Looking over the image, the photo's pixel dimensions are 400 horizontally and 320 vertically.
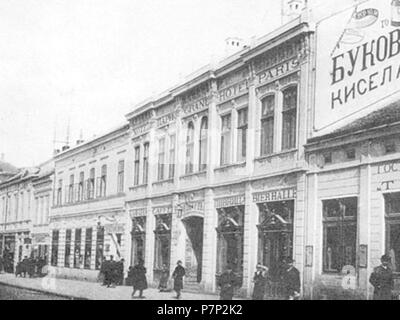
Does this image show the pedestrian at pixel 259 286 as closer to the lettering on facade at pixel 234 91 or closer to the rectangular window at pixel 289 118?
the rectangular window at pixel 289 118

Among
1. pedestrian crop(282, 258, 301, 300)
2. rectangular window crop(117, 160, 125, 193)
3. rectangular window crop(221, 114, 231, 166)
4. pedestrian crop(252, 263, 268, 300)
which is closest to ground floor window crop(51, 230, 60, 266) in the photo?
rectangular window crop(117, 160, 125, 193)

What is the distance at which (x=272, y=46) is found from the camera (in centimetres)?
1761

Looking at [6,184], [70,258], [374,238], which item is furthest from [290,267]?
[6,184]

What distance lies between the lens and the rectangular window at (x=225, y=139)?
1997cm

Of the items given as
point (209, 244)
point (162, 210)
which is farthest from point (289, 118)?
point (162, 210)

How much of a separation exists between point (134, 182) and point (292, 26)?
1171 centimetres

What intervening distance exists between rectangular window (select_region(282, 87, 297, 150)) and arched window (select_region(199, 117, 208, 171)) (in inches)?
167

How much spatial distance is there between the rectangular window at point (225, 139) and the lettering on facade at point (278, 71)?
2.16 m

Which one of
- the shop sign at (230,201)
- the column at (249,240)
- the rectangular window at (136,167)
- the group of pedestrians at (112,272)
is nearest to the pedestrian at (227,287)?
the column at (249,240)

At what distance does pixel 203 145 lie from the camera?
70.7 feet

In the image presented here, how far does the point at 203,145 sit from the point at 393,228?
355 inches

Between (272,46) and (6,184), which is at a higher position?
(272,46)

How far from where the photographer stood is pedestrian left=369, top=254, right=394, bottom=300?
13.2m

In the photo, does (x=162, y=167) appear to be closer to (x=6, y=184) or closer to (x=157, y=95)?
(x=157, y=95)
